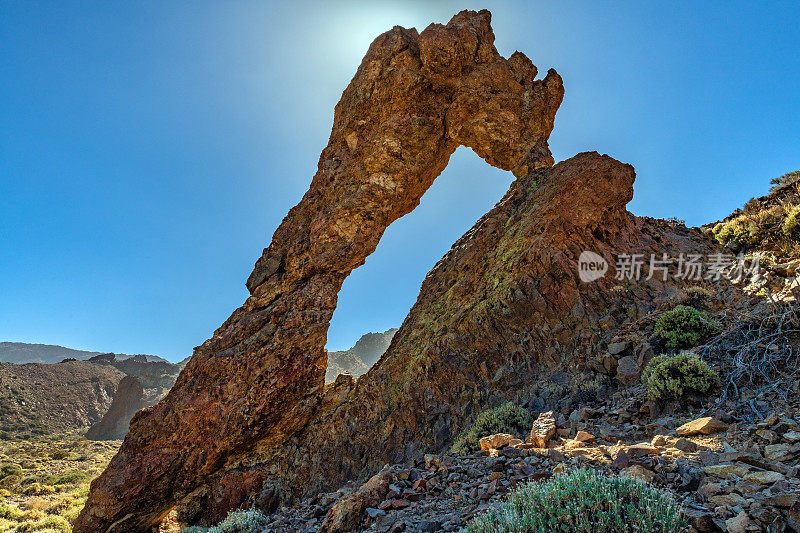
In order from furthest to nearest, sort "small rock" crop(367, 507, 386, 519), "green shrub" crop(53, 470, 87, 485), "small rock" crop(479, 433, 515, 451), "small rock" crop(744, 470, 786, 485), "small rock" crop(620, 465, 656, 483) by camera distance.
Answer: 1. "green shrub" crop(53, 470, 87, 485)
2. "small rock" crop(479, 433, 515, 451)
3. "small rock" crop(367, 507, 386, 519)
4. "small rock" crop(620, 465, 656, 483)
5. "small rock" crop(744, 470, 786, 485)

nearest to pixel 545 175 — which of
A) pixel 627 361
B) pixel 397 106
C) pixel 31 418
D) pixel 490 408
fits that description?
pixel 397 106

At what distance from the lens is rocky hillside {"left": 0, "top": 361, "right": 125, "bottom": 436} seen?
150 feet

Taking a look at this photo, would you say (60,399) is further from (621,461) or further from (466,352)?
(621,461)

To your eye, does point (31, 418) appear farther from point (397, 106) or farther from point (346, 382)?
point (397, 106)

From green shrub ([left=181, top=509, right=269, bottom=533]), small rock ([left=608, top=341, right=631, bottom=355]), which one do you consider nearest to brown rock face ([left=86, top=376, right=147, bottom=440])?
green shrub ([left=181, top=509, right=269, bottom=533])

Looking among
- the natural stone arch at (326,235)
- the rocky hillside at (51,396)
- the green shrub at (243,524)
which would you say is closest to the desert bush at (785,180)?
the natural stone arch at (326,235)

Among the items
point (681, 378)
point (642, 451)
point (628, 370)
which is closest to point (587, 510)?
point (642, 451)

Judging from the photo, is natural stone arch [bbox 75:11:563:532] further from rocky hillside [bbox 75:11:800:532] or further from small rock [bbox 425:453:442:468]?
small rock [bbox 425:453:442:468]

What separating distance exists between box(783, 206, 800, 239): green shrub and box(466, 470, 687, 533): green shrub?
1262cm

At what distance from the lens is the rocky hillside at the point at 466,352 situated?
5.73 metres

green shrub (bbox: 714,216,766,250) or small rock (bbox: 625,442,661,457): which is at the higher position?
green shrub (bbox: 714,216,766,250)

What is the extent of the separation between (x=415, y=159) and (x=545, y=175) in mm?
5193

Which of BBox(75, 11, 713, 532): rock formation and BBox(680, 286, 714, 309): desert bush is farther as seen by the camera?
BBox(75, 11, 713, 532): rock formation

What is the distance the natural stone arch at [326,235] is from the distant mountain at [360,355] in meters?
68.4
